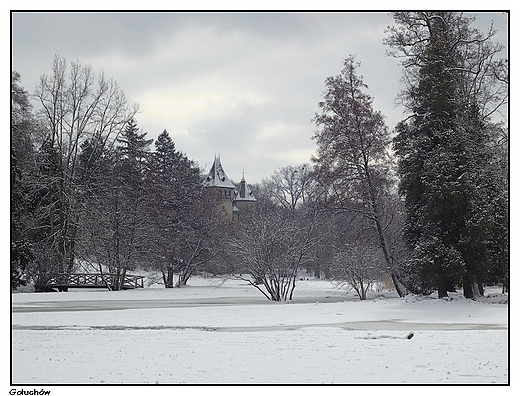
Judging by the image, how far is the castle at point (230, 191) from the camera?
79.0 m

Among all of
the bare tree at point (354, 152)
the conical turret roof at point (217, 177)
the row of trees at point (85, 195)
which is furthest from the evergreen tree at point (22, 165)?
the conical turret roof at point (217, 177)

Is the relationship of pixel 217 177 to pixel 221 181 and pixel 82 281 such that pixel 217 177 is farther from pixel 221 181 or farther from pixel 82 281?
pixel 82 281

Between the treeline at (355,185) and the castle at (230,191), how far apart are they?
107ft

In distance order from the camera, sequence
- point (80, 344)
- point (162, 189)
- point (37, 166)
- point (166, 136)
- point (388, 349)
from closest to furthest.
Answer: point (388, 349), point (80, 344), point (37, 166), point (162, 189), point (166, 136)

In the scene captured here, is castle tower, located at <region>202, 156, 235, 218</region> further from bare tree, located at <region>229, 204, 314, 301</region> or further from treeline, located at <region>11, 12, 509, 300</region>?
bare tree, located at <region>229, 204, 314, 301</region>

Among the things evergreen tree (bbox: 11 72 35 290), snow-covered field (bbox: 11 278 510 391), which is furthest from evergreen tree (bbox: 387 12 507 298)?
evergreen tree (bbox: 11 72 35 290)

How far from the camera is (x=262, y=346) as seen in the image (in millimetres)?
13828

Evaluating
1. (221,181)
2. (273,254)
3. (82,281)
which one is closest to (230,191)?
(221,181)

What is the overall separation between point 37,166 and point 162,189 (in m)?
11.2

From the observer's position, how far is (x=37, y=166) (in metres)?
38.8

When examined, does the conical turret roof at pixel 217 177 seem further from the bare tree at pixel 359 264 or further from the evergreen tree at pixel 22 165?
the bare tree at pixel 359 264

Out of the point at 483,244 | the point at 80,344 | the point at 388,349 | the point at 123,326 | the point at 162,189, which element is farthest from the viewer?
A: the point at 162,189

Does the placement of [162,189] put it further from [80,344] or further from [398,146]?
[80,344]
